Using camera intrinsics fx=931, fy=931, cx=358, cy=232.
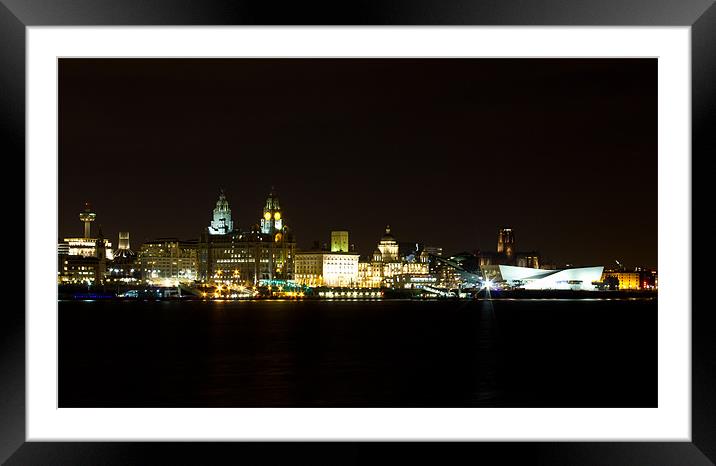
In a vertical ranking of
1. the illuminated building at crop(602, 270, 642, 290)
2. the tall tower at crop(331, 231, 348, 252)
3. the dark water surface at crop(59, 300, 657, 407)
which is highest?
the tall tower at crop(331, 231, 348, 252)

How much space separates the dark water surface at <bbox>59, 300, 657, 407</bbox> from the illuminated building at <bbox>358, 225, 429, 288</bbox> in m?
43.0

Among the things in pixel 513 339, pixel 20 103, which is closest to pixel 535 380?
pixel 513 339

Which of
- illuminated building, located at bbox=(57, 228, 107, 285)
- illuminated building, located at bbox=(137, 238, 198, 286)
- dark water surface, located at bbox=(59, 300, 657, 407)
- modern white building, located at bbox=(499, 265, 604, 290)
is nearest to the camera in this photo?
dark water surface, located at bbox=(59, 300, 657, 407)

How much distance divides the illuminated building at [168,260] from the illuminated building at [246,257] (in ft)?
2.72

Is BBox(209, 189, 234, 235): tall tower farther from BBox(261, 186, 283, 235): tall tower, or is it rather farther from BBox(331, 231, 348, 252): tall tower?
BBox(331, 231, 348, 252): tall tower

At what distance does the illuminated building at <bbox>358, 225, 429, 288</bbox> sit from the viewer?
65.2m

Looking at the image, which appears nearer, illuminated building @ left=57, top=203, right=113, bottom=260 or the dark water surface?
the dark water surface

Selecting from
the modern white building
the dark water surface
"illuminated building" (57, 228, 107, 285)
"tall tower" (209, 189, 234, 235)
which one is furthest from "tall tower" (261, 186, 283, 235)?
the dark water surface

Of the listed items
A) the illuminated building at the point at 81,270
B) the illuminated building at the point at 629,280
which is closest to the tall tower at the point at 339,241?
the illuminated building at the point at 81,270

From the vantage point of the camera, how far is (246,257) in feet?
197

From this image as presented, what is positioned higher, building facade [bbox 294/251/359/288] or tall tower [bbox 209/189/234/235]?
tall tower [bbox 209/189/234/235]
